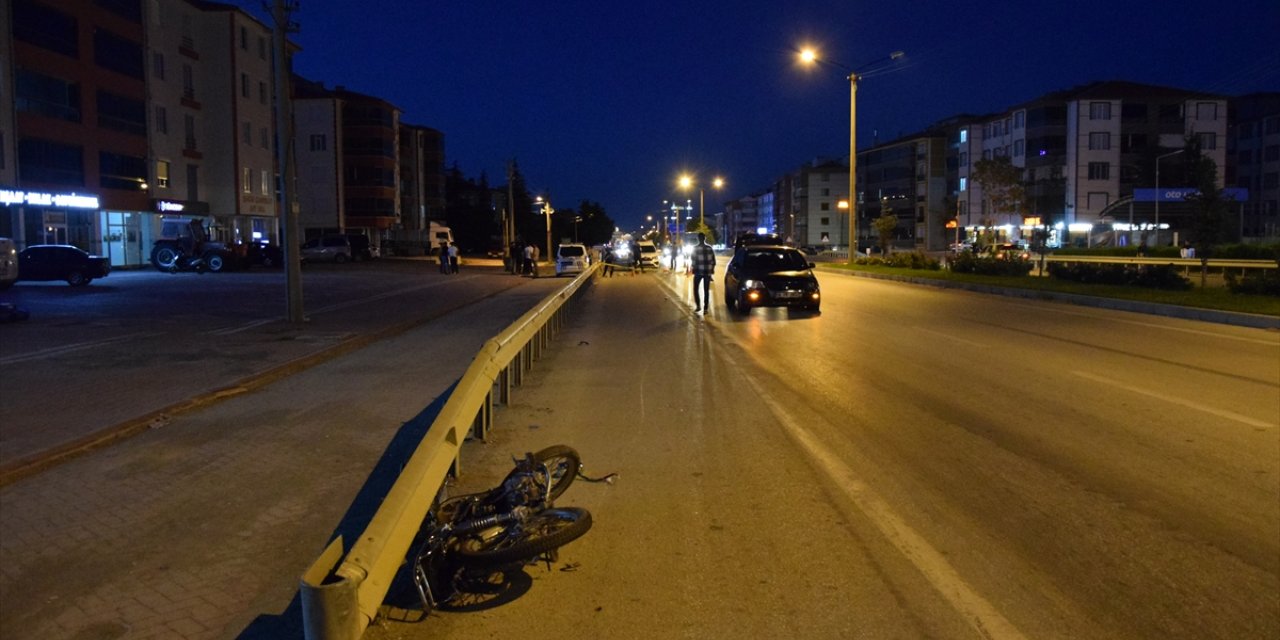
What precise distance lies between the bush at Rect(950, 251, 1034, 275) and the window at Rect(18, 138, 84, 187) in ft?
129

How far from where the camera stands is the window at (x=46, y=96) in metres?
42.8

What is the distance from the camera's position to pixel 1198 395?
11320 millimetres

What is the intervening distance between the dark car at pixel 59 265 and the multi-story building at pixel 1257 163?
278 feet

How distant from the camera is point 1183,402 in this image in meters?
10.9

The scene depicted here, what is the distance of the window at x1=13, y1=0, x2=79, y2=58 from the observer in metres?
42.4

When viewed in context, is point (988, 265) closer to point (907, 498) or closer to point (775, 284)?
point (775, 284)

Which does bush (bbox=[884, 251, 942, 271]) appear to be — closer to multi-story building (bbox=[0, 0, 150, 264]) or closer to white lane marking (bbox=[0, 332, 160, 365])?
white lane marking (bbox=[0, 332, 160, 365])

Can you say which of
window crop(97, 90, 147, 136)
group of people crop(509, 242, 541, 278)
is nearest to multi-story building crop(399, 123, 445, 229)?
window crop(97, 90, 147, 136)

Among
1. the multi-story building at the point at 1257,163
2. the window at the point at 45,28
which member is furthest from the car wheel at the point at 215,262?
the multi-story building at the point at 1257,163

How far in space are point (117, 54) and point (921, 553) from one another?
54178 mm

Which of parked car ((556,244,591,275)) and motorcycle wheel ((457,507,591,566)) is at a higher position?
parked car ((556,244,591,275))

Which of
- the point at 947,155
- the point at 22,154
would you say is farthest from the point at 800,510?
the point at 947,155

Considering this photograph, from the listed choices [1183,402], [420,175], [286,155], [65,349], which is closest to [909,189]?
[420,175]

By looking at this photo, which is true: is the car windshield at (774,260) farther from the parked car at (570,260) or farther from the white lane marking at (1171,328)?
the parked car at (570,260)
